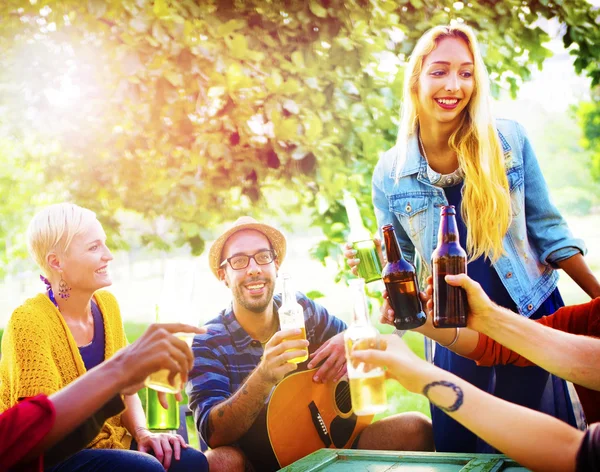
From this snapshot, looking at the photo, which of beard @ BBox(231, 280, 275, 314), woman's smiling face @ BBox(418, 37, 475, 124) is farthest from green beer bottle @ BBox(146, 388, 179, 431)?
woman's smiling face @ BBox(418, 37, 475, 124)

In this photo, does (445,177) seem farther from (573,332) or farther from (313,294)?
(313,294)

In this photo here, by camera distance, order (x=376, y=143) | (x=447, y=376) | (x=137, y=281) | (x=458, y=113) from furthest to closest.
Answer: (x=137, y=281) → (x=376, y=143) → (x=458, y=113) → (x=447, y=376)

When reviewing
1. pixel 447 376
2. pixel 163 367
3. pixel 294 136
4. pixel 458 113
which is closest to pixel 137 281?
pixel 294 136

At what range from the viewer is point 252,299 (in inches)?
124

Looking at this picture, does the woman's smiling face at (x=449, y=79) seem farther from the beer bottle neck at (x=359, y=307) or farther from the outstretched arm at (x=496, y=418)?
the outstretched arm at (x=496, y=418)

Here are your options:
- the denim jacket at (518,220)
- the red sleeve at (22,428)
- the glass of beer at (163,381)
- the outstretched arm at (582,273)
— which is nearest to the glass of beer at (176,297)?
the glass of beer at (163,381)

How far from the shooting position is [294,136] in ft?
11.3

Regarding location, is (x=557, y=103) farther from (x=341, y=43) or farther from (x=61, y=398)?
(x=61, y=398)

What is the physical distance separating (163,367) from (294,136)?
1.95 m

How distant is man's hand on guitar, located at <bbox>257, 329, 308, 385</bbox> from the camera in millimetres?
2469

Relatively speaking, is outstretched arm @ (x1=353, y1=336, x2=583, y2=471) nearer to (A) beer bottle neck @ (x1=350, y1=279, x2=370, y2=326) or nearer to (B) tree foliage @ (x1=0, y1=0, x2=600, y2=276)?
(A) beer bottle neck @ (x1=350, y1=279, x2=370, y2=326)

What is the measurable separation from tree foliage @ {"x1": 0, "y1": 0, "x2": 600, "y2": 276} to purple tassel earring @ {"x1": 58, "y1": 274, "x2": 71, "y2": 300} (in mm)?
933

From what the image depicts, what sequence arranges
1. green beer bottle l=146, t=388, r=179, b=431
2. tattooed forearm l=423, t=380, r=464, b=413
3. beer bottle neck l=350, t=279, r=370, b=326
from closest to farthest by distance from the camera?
tattooed forearm l=423, t=380, r=464, b=413
beer bottle neck l=350, t=279, r=370, b=326
green beer bottle l=146, t=388, r=179, b=431

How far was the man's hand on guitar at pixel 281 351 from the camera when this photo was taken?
2.47 meters
